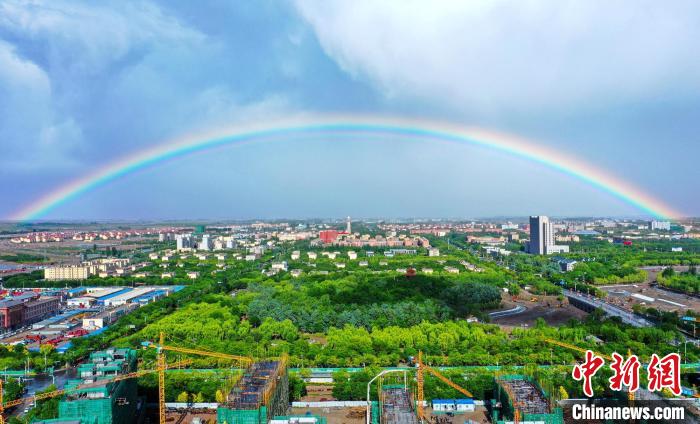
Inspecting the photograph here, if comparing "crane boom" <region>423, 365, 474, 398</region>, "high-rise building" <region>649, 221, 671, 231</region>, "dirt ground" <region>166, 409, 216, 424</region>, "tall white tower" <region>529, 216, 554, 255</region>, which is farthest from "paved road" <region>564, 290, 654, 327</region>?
"high-rise building" <region>649, 221, 671, 231</region>

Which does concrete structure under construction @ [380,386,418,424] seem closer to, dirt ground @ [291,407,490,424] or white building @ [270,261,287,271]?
dirt ground @ [291,407,490,424]

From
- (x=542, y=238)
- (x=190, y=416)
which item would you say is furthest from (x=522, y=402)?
(x=542, y=238)

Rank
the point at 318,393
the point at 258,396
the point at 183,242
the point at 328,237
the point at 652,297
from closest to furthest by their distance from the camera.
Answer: the point at 258,396 < the point at 318,393 < the point at 652,297 < the point at 183,242 < the point at 328,237

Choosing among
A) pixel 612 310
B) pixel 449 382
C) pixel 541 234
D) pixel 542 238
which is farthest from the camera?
pixel 542 238

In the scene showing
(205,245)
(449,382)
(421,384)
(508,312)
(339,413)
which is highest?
(205,245)

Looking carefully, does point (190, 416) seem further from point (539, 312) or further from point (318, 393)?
point (539, 312)

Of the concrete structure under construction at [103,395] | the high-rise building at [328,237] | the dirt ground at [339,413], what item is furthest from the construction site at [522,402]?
the high-rise building at [328,237]

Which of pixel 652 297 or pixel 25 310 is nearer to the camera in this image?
pixel 25 310
